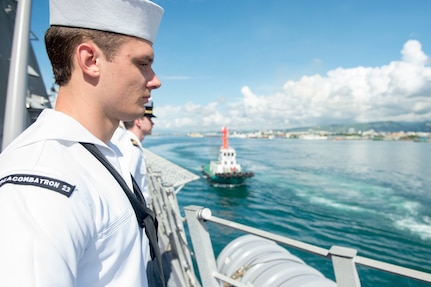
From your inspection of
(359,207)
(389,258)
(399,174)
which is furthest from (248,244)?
(399,174)

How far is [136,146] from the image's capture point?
291cm

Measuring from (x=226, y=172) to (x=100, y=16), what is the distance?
A: 1129 inches

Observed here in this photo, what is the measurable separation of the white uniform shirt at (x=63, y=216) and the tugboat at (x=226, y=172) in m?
27.7

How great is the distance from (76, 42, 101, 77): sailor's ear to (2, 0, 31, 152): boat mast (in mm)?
2419

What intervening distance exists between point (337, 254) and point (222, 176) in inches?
1075

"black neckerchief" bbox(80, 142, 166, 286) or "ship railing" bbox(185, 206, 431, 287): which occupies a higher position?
"black neckerchief" bbox(80, 142, 166, 286)

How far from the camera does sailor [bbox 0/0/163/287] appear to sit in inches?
20.8

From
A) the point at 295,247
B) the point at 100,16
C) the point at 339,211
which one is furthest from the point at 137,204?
the point at 339,211

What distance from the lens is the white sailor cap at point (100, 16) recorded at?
815 mm

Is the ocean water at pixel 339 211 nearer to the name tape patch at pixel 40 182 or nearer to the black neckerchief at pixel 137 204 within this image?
the black neckerchief at pixel 137 204

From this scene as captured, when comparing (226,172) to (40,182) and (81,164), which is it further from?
(40,182)

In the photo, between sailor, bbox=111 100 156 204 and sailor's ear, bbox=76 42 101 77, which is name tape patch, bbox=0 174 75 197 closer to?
sailor's ear, bbox=76 42 101 77

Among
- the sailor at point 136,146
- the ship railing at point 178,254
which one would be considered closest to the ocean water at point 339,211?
the ship railing at point 178,254

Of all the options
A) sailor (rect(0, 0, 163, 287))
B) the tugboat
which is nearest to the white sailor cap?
sailor (rect(0, 0, 163, 287))
